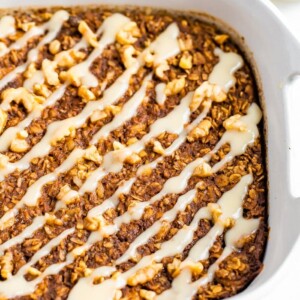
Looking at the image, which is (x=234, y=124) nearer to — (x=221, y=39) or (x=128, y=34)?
(x=221, y=39)

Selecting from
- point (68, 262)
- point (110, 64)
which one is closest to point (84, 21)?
point (110, 64)

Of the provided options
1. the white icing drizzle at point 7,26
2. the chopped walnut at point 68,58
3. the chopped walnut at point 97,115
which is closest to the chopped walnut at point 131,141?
the chopped walnut at point 97,115

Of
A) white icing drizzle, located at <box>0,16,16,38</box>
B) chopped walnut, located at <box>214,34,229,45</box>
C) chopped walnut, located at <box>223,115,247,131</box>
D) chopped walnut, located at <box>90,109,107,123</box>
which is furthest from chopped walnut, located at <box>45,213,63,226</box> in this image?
chopped walnut, located at <box>214,34,229,45</box>

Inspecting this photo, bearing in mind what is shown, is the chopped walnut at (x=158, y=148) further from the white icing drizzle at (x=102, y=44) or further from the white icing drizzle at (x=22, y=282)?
the white icing drizzle at (x=22, y=282)

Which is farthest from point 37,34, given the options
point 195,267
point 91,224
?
point 195,267

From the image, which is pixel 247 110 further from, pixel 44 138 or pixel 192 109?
pixel 44 138
